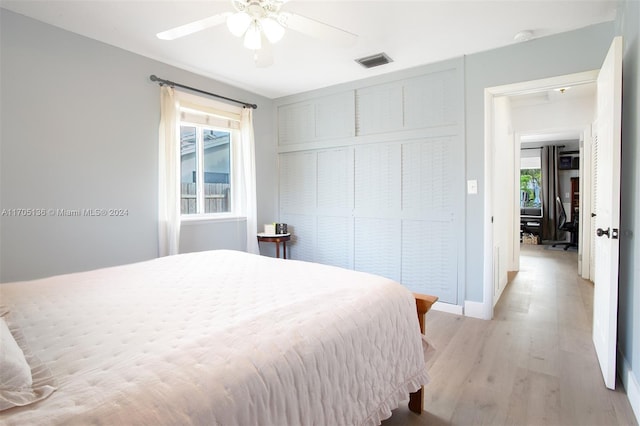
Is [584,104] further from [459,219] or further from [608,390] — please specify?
[608,390]

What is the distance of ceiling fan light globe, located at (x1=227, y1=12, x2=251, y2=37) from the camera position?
1763mm

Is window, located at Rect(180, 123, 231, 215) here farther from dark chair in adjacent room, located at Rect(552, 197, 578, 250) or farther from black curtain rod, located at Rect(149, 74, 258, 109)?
dark chair in adjacent room, located at Rect(552, 197, 578, 250)

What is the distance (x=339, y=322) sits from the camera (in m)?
1.28

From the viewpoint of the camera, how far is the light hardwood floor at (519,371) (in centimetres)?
176

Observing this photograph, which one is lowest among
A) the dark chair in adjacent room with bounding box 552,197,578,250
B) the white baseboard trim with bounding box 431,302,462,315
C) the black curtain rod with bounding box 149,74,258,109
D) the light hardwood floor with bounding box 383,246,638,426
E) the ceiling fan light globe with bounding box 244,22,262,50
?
the light hardwood floor with bounding box 383,246,638,426

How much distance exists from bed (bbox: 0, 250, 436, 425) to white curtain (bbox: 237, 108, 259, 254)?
2.20 meters

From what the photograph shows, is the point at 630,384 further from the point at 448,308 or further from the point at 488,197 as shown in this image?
the point at 488,197

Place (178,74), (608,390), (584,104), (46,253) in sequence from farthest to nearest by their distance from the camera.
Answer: (584,104) < (178,74) < (46,253) < (608,390)

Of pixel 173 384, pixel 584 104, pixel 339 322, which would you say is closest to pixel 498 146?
pixel 584 104

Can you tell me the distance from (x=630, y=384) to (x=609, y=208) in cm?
99

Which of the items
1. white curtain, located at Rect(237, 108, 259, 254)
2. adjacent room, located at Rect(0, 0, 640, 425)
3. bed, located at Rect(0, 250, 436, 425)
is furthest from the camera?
white curtain, located at Rect(237, 108, 259, 254)

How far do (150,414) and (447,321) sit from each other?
2848 millimetres

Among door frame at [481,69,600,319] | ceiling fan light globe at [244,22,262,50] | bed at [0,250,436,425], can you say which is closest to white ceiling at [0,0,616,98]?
door frame at [481,69,600,319]

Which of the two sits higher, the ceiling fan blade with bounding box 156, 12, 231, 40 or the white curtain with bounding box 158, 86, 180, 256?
the ceiling fan blade with bounding box 156, 12, 231, 40
